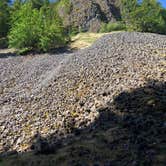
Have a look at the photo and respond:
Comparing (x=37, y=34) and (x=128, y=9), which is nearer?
(x=37, y=34)

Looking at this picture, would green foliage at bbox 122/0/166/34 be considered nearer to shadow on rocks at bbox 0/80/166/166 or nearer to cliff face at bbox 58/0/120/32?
cliff face at bbox 58/0/120/32

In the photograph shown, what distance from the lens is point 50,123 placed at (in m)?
20.7

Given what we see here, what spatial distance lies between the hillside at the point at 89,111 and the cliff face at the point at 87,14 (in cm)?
4594

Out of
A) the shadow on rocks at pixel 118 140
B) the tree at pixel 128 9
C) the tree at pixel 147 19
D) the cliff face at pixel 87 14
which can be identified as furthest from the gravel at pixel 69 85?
the cliff face at pixel 87 14

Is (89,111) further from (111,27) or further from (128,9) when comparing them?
(128,9)

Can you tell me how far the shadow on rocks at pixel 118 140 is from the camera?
50.1 ft

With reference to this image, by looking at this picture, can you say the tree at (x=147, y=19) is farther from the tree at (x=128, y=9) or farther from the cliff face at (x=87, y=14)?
the cliff face at (x=87, y=14)

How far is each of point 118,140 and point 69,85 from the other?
9.95 metres

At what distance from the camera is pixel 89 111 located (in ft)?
70.3

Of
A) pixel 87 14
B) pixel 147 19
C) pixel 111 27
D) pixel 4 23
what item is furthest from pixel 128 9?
pixel 4 23

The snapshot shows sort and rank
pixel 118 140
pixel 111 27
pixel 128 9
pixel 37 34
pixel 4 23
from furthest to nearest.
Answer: pixel 128 9, pixel 111 27, pixel 4 23, pixel 37 34, pixel 118 140

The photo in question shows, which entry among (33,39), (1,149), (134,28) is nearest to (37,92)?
(1,149)

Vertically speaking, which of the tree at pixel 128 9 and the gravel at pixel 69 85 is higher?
the tree at pixel 128 9

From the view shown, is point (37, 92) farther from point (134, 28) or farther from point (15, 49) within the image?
point (134, 28)
